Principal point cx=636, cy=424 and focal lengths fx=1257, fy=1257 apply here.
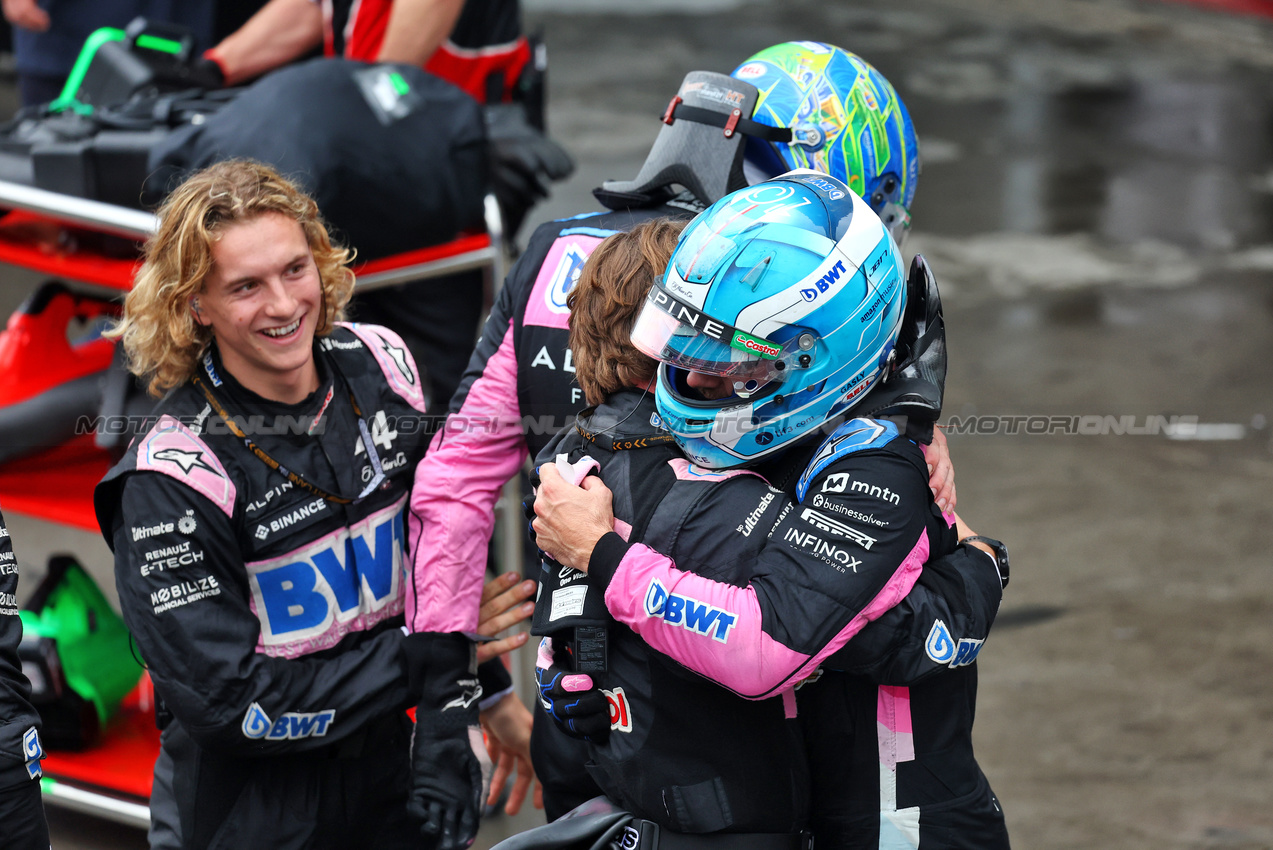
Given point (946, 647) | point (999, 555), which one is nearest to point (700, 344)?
point (946, 647)

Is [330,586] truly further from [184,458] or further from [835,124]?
[835,124]

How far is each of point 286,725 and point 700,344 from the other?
1125 millimetres

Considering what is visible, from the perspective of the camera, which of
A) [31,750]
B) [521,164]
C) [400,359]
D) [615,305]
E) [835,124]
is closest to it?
[31,750]

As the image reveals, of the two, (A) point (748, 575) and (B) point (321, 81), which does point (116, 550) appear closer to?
(A) point (748, 575)

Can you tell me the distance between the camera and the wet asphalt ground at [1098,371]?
3.99 metres

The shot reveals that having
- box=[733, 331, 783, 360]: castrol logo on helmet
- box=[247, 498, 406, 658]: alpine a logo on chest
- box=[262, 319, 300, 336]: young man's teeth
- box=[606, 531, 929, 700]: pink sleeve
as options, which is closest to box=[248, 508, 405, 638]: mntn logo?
box=[247, 498, 406, 658]: alpine a logo on chest

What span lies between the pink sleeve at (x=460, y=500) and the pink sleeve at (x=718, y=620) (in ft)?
2.26

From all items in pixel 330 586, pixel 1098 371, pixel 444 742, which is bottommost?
pixel 1098 371

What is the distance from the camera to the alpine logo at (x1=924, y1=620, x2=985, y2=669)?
6.14 ft

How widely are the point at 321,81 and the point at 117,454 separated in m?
1.21

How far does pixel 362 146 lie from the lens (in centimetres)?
339

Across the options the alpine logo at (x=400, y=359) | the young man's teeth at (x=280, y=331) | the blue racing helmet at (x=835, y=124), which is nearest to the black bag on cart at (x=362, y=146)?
the alpine logo at (x=400, y=359)

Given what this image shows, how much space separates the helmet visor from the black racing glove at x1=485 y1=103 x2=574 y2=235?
225 centimetres

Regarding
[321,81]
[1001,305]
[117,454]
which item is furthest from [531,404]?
[1001,305]
